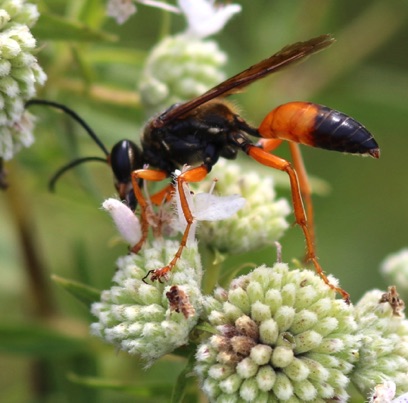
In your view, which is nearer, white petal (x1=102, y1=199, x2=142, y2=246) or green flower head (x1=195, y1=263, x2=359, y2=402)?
green flower head (x1=195, y1=263, x2=359, y2=402)

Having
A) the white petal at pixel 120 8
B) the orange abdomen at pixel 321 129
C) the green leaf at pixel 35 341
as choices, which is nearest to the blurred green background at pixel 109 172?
the green leaf at pixel 35 341

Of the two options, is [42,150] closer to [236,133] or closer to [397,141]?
[236,133]

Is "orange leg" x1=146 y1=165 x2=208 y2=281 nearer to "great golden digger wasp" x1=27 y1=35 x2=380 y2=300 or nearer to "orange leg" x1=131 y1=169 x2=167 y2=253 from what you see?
"great golden digger wasp" x1=27 y1=35 x2=380 y2=300

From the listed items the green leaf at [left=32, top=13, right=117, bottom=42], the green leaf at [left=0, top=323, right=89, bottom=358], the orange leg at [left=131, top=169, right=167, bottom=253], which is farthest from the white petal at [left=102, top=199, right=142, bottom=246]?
the green leaf at [left=0, top=323, right=89, bottom=358]

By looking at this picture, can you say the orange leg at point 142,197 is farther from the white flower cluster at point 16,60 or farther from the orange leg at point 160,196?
the white flower cluster at point 16,60

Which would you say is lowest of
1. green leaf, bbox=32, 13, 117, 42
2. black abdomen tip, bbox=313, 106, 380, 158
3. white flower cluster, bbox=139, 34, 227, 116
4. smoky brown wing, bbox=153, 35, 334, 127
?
black abdomen tip, bbox=313, 106, 380, 158

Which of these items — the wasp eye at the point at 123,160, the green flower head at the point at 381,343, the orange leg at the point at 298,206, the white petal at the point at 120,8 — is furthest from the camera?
the white petal at the point at 120,8
